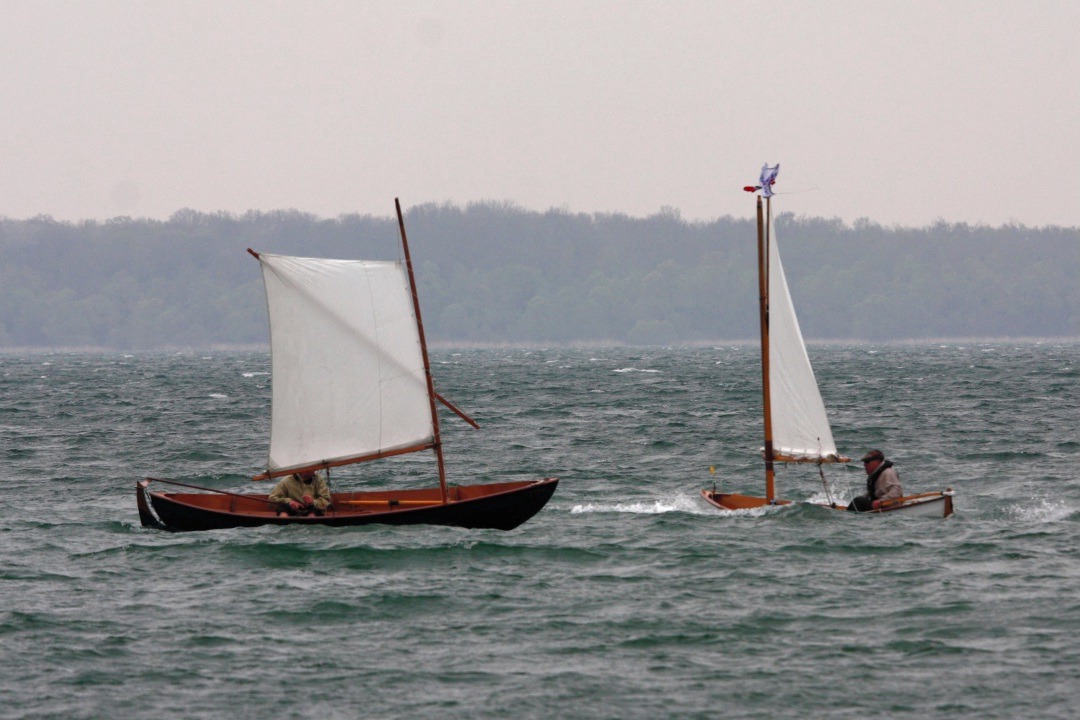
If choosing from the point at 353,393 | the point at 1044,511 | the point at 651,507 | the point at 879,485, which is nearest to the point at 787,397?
the point at 879,485

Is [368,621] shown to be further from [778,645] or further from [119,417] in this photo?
[119,417]

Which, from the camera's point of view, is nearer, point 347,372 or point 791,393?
point 347,372

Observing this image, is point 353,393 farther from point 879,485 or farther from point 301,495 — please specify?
point 879,485

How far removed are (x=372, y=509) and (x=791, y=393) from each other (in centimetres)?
787

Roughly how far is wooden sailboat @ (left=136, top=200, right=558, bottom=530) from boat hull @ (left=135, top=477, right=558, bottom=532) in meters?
0.02

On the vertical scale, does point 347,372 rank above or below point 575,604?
above

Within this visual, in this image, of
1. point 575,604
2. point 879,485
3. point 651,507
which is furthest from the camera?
point 651,507

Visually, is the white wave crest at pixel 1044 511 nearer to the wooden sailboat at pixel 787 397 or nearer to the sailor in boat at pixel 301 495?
the wooden sailboat at pixel 787 397

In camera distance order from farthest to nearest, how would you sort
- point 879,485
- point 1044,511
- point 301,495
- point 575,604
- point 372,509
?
point 1044,511 → point 372,509 → point 301,495 → point 879,485 → point 575,604

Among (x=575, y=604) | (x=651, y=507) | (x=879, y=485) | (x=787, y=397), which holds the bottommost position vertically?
(x=575, y=604)

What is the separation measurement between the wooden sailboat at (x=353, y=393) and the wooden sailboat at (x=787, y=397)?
170 inches

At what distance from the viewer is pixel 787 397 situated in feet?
83.0

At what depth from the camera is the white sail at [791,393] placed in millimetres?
24859

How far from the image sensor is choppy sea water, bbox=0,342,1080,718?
1502 centimetres
